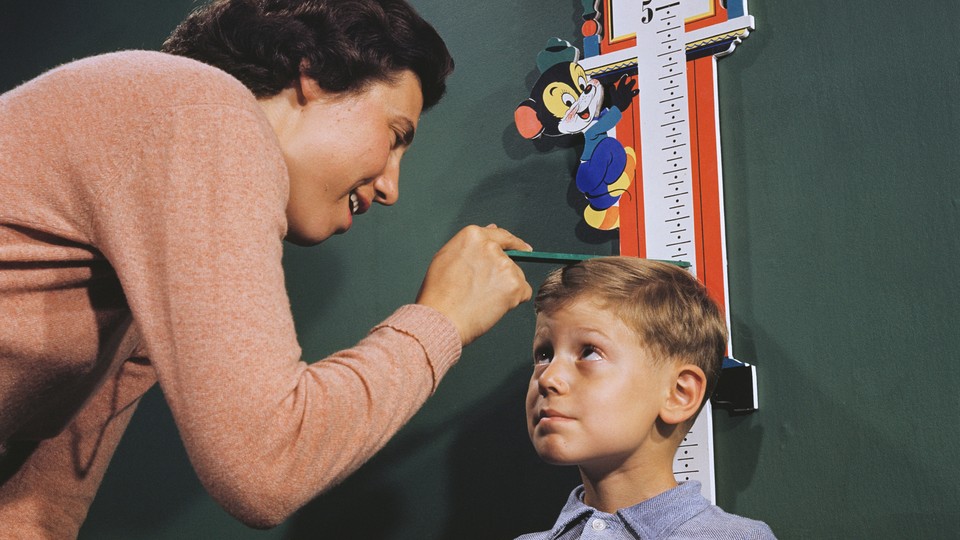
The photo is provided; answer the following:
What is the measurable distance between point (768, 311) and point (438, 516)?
2.07 feet

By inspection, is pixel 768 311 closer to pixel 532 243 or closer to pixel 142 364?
pixel 532 243

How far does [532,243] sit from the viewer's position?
5.05 ft

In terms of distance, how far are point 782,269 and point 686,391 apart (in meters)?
0.22

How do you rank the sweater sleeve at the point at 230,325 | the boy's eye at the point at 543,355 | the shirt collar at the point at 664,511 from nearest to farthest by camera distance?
1. the sweater sleeve at the point at 230,325
2. the shirt collar at the point at 664,511
3. the boy's eye at the point at 543,355

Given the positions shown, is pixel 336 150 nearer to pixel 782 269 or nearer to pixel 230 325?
pixel 230 325

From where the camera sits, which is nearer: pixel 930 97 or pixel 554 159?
pixel 930 97

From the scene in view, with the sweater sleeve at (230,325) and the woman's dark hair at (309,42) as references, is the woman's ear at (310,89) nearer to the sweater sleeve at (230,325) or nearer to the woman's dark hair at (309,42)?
the woman's dark hair at (309,42)

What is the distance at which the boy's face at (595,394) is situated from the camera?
1.15m

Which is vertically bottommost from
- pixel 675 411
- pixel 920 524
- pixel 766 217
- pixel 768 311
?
pixel 920 524

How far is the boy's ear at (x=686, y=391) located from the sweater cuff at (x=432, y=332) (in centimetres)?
42

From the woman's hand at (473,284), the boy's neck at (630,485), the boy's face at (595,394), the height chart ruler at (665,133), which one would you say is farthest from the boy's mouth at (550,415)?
the height chart ruler at (665,133)

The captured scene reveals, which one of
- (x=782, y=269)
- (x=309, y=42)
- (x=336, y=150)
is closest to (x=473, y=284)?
(x=336, y=150)

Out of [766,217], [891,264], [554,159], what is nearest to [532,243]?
[554,159]

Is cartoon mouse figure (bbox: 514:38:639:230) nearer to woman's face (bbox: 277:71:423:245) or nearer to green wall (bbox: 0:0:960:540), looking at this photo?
green wall (bbox: 0:0:960:540)
